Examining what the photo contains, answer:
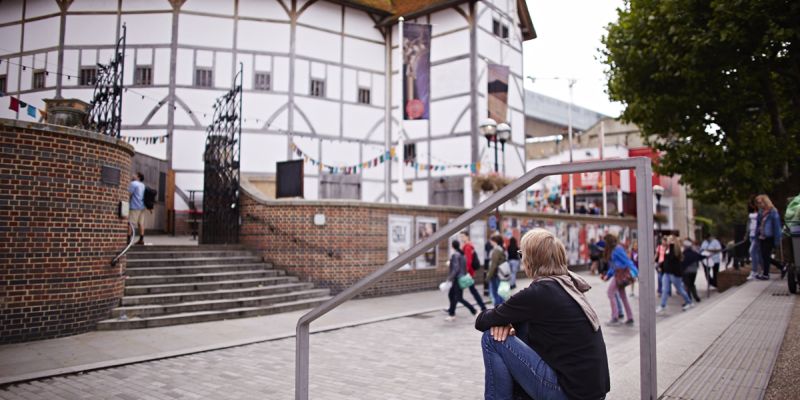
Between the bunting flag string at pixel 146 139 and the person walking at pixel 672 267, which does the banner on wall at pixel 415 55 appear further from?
the person walking at pixel 672 267

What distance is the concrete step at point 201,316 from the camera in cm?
820

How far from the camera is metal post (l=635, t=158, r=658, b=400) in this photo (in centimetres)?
246

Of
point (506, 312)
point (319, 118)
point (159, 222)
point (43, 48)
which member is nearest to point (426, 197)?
point (319, 118)

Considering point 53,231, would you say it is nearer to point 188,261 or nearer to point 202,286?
point 202,286

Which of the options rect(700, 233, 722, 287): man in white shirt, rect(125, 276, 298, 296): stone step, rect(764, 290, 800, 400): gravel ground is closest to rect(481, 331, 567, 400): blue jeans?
rect(764, 290, 800, 400): gravel ground

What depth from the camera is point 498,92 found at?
23.4 metres

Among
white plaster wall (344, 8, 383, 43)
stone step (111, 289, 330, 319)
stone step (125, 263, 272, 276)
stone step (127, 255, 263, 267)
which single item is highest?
white plaster wall (344, 8, 383, 43)

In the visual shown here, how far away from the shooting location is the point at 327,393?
494 centimetres

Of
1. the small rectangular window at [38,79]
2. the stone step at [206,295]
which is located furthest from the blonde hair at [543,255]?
the small rectangular window at [38,79]

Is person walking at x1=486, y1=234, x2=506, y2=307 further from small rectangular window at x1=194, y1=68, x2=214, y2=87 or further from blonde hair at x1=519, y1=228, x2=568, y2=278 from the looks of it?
small rectangular window at x1=194, y1=68, x2=214, y2=87

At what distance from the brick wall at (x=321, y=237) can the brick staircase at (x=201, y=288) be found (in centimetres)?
39

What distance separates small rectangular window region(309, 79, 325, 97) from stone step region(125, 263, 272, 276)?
39.5ft

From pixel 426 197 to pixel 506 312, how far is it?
2099 cm

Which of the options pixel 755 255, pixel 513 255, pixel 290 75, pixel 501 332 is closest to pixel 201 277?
pixel 513 255
